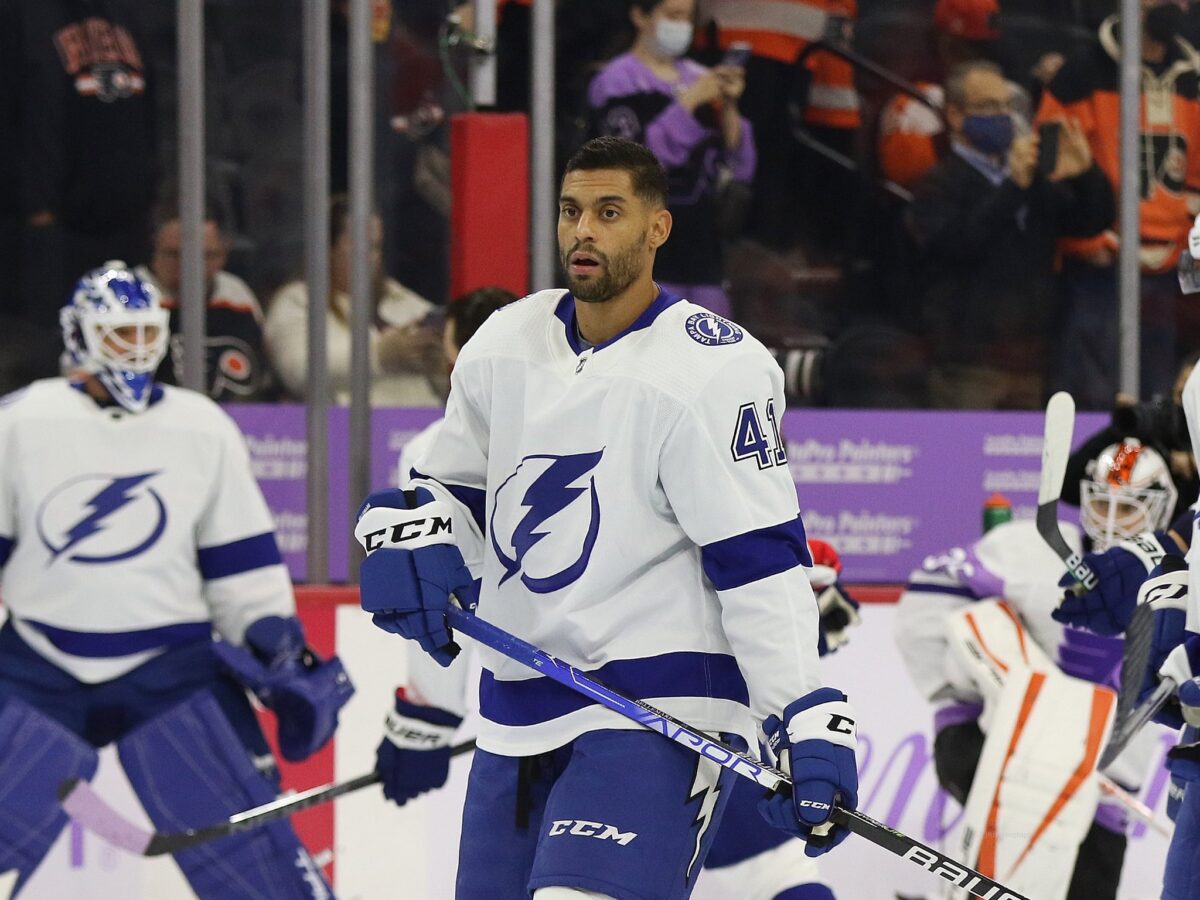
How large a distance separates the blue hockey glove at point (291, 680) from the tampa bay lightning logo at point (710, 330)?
1.66m

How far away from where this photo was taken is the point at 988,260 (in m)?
5.13

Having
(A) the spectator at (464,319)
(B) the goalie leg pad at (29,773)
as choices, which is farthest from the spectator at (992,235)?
(B) the goalie leg pad at (29,773)

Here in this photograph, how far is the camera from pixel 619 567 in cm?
238

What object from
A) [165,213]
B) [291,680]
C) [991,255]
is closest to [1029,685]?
[291,680]

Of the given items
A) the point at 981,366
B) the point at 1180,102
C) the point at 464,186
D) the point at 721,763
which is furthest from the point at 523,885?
the point at 1180,102

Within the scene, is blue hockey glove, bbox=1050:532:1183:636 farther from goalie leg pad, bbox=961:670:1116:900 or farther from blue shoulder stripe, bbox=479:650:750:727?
blue shoulder stripe, bbox=479:650:750:727

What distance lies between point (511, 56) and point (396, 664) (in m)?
1.50

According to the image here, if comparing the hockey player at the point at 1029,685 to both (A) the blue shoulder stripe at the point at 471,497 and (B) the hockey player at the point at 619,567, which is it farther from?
(A) the blue shoulder stripe at the point at 471,497

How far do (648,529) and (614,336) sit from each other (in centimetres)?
24

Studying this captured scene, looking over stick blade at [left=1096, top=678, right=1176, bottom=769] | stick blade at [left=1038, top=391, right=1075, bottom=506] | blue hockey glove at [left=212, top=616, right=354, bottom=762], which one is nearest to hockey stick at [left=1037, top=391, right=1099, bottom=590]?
stick blade at [left=1038, top=391, right=1075, bottom=506]

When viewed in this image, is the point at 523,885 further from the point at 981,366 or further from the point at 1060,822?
the point at 981,366

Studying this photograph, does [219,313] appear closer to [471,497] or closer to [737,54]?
[737,54]

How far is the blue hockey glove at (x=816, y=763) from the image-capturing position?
7.37 feet

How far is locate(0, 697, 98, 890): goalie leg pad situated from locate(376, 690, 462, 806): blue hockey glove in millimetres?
812
